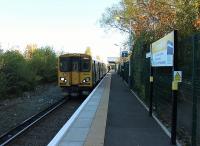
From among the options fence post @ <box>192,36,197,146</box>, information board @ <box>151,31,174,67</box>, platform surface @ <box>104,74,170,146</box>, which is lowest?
platform surface @ <box>104,74,170,146</box>

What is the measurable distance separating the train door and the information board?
52.8 feet

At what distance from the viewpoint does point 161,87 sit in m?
15.0

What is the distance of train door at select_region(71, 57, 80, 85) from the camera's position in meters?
31.1

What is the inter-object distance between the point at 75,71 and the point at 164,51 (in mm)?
19031

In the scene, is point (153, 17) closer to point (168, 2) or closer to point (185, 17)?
point (168, 2)

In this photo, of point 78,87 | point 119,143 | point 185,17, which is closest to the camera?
point 119,143

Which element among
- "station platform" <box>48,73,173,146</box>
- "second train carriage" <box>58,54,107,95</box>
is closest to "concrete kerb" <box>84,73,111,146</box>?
"station platform" <box>48,73,173,146</box>

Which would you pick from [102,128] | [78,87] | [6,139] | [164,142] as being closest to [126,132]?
[102,128]

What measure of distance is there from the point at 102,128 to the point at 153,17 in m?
14.9

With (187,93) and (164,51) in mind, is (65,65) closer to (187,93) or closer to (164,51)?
(164,51)

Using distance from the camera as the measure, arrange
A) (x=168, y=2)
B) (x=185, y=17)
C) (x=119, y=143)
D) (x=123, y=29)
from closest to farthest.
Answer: (x=119, y=143)
(x=185, y=17)
(x=168, y=2)
(x=123, y=29)

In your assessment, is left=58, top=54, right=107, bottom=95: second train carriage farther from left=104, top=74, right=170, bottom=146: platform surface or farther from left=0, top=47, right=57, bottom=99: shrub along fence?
left=104, top=74, right=170, bottom=146: platform surface

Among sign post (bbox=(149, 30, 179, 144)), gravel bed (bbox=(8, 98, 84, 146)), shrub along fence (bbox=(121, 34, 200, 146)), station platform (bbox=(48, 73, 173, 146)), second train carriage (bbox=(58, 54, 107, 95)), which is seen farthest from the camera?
second train carriage (bbox=(58, 54, 107, 95))

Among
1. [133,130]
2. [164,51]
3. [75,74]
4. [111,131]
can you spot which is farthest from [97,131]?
[75,74]
